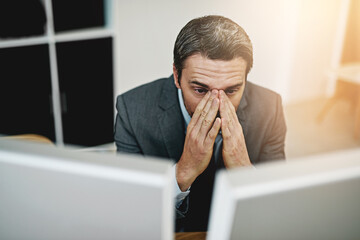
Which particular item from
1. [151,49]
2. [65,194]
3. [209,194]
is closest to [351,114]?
[209,194]

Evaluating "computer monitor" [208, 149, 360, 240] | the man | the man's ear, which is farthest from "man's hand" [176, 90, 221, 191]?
"computer monitor" [208, 149, 360, 240]

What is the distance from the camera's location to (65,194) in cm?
52

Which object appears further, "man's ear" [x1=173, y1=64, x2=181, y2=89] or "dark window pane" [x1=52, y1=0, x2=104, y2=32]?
"dark window pane" [x1=52, y1=0, x2=104, y2=32]

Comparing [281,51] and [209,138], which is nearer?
[209,138]

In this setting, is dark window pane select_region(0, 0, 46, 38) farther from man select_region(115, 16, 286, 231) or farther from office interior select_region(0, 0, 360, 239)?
man select_region(115, 16, 286, 231)

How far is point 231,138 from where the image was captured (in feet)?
3.07

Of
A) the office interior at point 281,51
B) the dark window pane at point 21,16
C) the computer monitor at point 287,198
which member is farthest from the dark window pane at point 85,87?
the computer monitor at point 287,198

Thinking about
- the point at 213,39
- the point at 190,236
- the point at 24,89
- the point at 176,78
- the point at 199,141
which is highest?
the point at 213,39

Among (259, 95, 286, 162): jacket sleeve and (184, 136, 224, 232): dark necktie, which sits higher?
(259, 95, 286, 162): jacket sleeve

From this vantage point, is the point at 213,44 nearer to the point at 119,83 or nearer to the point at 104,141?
the point at 119,83

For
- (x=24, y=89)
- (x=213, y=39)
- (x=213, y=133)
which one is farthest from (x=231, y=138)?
(x=24, y=89)

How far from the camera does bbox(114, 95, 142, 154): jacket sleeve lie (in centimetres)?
104

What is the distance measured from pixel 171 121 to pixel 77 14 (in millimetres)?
747

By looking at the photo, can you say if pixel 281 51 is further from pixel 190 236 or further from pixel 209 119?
pixel 190 236
